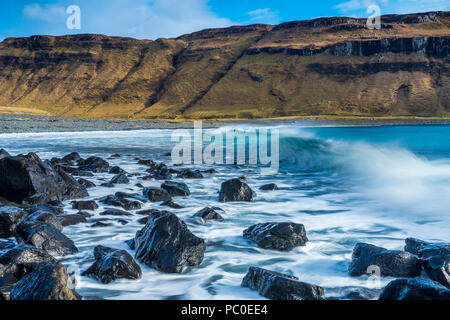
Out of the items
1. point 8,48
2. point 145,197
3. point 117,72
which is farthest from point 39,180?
point 8,48

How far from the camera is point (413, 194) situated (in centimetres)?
982

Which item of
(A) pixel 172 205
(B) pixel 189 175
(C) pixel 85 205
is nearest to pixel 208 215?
(A) pixel 172 205

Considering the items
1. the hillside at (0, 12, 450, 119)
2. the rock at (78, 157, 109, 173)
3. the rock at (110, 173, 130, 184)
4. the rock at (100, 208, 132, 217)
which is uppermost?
the hillside at (0, 12, 450, 119)

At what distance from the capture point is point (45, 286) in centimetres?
286

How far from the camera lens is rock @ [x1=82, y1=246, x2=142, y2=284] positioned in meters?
3.80

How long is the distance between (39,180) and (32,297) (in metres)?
4.79

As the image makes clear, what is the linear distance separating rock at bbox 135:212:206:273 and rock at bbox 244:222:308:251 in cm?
111

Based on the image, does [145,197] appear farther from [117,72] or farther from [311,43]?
[117,72]

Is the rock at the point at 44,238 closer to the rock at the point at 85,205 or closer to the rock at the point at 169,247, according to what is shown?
the rock at the point at 169,247

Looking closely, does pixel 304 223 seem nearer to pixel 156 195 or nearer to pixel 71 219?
pixel 156 195

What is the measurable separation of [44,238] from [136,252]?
119 cm

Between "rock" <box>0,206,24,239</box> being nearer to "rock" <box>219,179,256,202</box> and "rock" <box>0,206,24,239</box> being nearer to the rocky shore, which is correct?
the rocky shore

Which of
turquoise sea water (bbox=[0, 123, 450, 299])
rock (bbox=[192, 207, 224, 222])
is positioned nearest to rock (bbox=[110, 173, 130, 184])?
turquoise sea water (bbox=[0, 123, 450, 299])

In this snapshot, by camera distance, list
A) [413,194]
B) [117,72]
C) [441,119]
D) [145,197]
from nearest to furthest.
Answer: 1. [145,197]
2. [413,194]
3. [441,119]
4. [117,72]
